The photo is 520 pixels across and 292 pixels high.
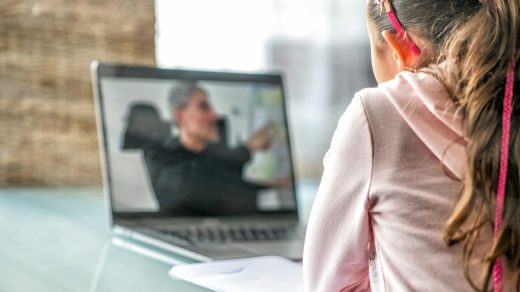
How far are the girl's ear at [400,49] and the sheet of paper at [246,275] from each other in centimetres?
23

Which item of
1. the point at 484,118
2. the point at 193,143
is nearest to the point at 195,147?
the point at 193,143

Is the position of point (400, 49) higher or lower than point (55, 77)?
higher

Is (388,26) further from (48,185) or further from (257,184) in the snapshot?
(48,185)

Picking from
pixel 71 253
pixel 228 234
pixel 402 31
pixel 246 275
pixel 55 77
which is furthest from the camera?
pixel 55 77

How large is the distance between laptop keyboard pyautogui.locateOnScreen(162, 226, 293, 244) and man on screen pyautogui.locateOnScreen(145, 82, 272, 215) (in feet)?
0.20

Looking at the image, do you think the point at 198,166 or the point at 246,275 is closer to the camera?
the point at 246,275

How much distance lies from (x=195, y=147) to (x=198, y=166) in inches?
1.1

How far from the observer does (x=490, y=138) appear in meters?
0.57

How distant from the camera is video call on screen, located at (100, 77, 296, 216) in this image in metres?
1.16

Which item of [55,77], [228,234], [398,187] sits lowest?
[228,234]

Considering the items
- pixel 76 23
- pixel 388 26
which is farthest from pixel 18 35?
pixel 388 26

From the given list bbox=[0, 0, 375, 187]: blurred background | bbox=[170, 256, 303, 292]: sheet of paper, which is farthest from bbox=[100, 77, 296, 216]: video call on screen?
bbox=[170, 256, 303, 292]: sheet of paper

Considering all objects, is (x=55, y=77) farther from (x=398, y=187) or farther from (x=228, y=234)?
Result: (x=398, y=187)

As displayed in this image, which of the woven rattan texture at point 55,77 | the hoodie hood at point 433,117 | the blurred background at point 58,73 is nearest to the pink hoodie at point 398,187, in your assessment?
the hoodie hood at point 433,117
